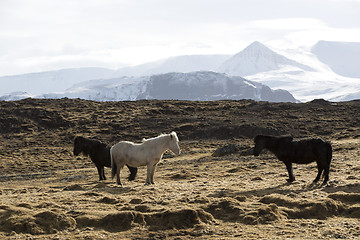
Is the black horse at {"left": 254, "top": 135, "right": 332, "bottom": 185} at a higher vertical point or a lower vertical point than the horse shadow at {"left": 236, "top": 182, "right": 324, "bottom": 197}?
higher

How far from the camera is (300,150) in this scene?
17875 mm

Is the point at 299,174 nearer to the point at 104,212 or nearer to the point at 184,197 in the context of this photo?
the point at 184,197

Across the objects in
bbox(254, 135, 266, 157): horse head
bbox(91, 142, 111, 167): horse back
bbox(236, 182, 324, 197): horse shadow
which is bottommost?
bbox(236, 182, 324, 197): horse shadow

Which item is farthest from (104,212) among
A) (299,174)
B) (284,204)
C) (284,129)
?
(284,129)

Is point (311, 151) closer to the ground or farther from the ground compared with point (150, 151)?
closer to the ground

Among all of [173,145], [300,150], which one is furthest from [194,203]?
[300,150]

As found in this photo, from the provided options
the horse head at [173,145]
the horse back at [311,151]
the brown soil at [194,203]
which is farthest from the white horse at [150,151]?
the horse back at [311,151]

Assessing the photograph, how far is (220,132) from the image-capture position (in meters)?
52.5

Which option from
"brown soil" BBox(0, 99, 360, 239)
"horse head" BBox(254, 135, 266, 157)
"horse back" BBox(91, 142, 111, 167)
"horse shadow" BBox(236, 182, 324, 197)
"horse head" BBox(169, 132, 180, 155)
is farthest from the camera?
"horse back" BBox(91, 142, 111, 167)

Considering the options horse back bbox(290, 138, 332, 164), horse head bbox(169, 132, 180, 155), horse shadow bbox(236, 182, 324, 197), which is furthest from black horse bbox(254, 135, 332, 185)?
horse head bbox(169, 132, 180, 155)

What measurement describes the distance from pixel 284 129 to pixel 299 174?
114 ft

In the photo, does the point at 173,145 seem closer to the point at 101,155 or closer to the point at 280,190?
the point at 280,190

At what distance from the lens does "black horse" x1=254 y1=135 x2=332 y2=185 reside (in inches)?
685

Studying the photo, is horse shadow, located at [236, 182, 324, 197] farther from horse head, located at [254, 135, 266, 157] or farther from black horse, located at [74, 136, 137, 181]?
black horse, located at [74, 136, 137, 181]
